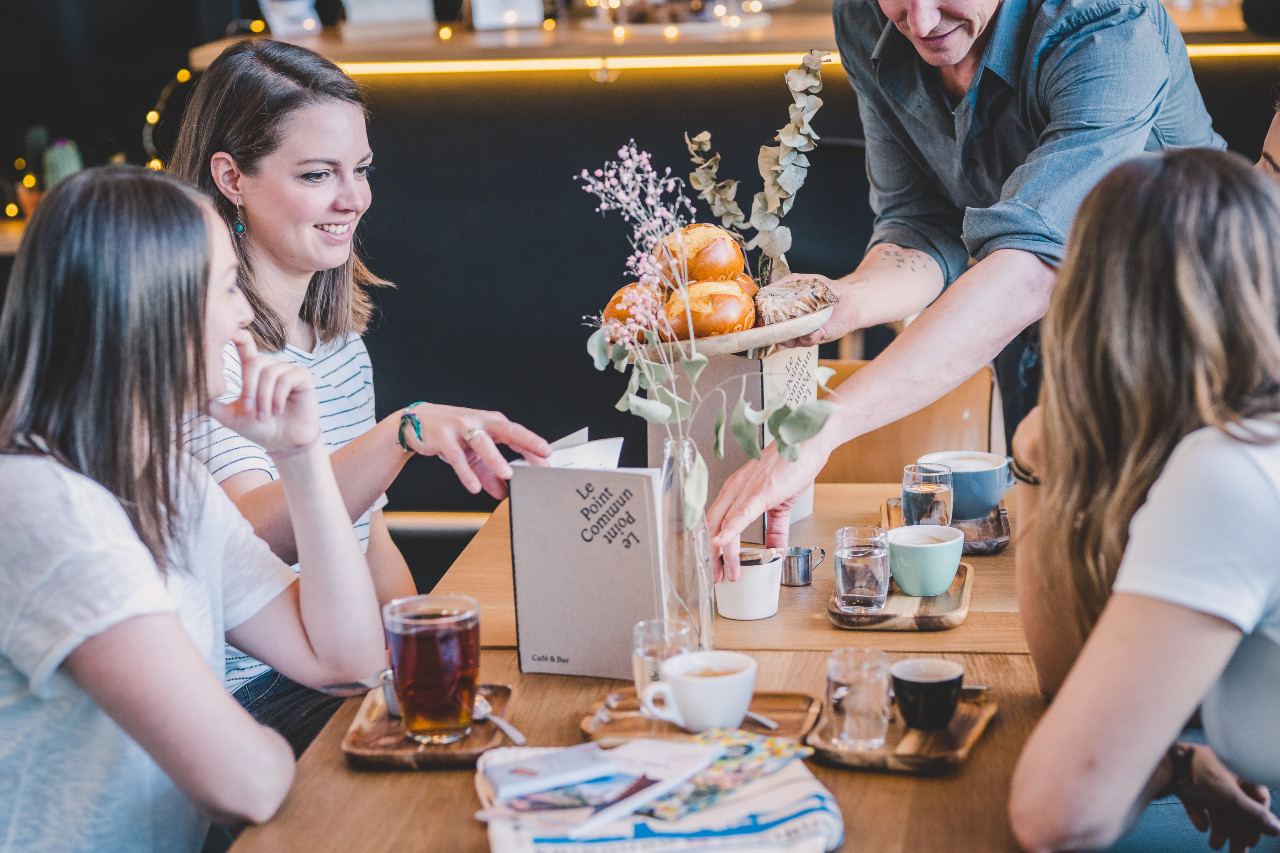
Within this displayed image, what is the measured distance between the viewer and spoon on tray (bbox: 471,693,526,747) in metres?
1.03

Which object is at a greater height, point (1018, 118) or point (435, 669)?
point (1018, 118)

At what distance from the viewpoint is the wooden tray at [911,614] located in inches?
49.4

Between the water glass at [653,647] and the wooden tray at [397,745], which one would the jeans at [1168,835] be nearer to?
the water glass at [653,647]

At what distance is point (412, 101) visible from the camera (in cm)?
329

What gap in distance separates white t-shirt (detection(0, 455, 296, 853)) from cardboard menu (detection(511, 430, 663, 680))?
0.30m

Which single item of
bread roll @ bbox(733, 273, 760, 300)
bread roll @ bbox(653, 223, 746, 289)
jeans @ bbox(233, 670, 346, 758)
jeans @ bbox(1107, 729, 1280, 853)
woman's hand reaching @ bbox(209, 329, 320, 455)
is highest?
bread roll @ bbox(653, 223, 746, 289)

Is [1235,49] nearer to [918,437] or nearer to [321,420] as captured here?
[918,437]

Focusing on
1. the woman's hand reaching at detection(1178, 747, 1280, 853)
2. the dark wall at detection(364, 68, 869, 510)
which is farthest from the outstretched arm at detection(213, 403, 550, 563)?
the dark wall at detection(364, 68, 869, 510)

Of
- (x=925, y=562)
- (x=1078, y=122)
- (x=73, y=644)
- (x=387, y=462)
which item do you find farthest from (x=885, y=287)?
(x=73, y=644)

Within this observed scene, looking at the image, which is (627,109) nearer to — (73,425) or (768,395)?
(768,395)

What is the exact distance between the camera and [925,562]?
4.29ft

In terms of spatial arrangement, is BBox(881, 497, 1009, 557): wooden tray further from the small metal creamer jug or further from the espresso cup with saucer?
the espresso cup with saucer

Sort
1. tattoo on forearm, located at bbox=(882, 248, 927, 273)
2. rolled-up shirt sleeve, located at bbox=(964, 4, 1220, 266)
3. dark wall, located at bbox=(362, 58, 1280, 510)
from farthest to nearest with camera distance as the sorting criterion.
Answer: dark wall, located at bbox=(362, 58, 1280, 510) < tattoo on forearm, located at bbox=(882, 248, 927, 273) < rolled-up shirt sleeve, located at bbox=(964, 4, 1220, 266)

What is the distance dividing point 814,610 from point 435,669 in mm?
461
